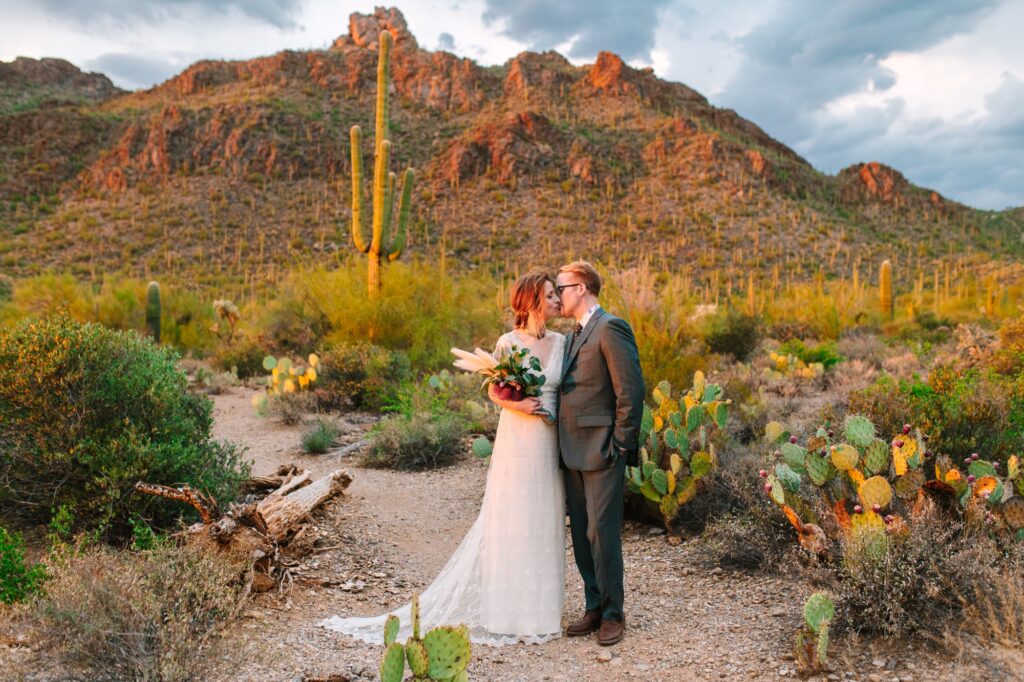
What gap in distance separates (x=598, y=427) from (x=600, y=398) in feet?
0.52

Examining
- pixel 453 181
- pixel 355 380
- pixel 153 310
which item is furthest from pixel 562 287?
pixel 453 181

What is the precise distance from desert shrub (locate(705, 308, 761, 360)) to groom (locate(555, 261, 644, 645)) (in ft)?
38.2

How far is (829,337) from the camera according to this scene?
19.9m

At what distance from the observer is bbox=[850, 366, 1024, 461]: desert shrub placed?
20.2ft

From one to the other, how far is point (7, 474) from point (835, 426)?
6720 millimetres

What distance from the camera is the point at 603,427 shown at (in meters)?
4.20

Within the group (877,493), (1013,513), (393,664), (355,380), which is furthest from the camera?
(355,380)

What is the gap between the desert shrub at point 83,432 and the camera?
16.9 feet

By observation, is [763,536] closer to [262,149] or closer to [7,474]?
[7,474]

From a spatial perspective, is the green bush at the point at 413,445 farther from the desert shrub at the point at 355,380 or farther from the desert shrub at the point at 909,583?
the desert shrub at the point at 909,583

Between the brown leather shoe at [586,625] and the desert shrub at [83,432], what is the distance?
2.75 meters

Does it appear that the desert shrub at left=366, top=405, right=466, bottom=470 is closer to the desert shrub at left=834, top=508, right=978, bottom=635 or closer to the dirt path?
the dirt path

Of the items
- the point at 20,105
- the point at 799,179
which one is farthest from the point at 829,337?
the point at 20,105

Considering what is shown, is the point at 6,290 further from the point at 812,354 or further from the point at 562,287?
the point at 562,287
